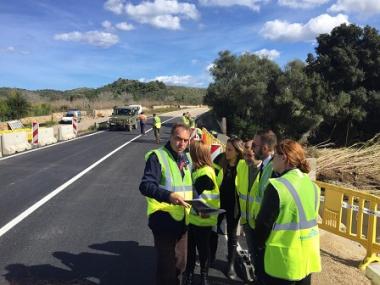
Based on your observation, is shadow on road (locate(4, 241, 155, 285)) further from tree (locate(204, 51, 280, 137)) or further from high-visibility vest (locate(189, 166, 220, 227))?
tree (locate(204, 51, 280, 137))

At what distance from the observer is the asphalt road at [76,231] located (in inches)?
228

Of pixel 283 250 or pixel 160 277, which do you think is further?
pixel 160 277

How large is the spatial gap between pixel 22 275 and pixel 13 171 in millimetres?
8954

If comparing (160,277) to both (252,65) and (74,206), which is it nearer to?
(74,206)

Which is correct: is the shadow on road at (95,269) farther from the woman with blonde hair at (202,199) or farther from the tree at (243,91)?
the tree at (243,91)

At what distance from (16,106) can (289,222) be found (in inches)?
2145

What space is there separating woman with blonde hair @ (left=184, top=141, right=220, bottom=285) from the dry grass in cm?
1218

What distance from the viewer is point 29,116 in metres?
55.9

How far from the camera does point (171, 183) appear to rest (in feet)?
14.0

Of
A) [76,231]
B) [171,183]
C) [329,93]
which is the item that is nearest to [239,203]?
[171,183]

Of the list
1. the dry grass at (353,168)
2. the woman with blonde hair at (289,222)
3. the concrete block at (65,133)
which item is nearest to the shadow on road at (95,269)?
the woman with blonde hair at (289,222)

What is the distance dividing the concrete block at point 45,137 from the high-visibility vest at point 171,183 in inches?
772

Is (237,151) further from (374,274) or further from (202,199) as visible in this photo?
(374,274)

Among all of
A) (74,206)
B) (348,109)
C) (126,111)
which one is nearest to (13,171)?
(74,206)
